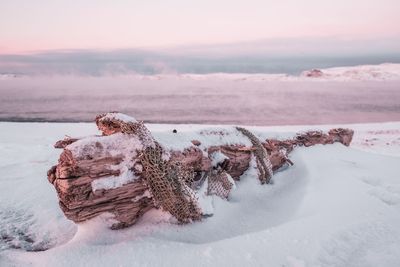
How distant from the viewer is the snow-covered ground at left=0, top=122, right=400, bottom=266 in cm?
481

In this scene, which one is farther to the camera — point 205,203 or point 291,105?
point 291,105

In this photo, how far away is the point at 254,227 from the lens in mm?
6008

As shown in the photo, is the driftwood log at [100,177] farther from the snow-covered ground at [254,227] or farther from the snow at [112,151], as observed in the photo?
the snow-covered ground at [254,227]

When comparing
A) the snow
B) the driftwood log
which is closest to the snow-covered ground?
the driftwood log

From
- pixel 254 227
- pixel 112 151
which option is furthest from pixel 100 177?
pixel 254 227

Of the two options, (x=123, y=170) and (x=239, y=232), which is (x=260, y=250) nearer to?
(x=239, y=232)

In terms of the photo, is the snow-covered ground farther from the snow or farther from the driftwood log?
the snow

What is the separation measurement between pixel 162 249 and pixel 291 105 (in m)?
36.6

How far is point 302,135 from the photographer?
995 cm

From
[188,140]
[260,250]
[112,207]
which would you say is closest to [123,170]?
[112,207]

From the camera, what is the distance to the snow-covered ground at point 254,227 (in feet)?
15.8

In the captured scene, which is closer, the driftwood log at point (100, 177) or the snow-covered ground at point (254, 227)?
the snow-covered ground at point (254, 227)

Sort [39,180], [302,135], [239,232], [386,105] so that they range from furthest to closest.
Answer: [386,105] → [302,135] → [39,180] → [239,232]

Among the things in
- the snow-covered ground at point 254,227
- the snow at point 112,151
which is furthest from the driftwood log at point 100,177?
the snow-covered ground at point 254,227
